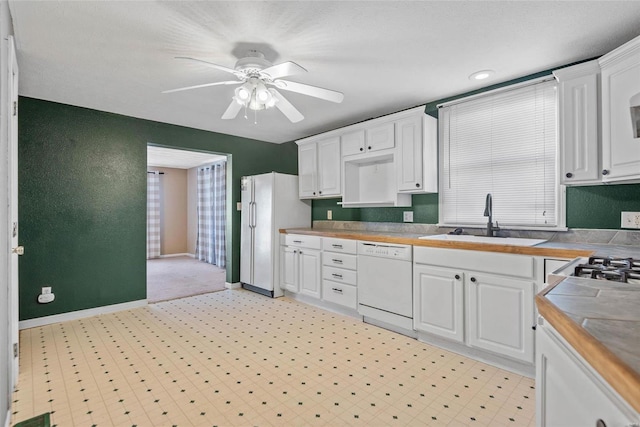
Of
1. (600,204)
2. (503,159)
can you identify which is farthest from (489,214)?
(600,204)

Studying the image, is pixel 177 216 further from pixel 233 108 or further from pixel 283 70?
pixel 283 70

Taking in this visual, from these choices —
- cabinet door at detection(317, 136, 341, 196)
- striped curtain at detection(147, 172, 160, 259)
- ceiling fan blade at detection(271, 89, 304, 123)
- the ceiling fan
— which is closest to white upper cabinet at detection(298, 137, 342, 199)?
cabinet door at detection(317, 136, 341, 196)

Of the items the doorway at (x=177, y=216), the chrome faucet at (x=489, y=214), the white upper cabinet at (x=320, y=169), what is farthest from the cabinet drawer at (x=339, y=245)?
the doorway at (x=177, y=216)

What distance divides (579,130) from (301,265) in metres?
2.92

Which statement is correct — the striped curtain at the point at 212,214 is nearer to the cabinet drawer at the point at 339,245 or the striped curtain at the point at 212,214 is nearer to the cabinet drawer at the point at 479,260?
the cabinet drawer at the point at 339,245

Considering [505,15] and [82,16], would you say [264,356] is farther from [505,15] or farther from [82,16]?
[505,15]

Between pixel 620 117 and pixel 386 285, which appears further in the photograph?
pixel 386 285

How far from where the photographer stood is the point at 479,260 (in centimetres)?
243

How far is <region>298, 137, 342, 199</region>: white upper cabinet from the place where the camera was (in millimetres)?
4074

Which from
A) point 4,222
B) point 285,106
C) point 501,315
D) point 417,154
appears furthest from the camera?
point 417,154

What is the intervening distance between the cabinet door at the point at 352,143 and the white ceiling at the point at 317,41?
63 cm

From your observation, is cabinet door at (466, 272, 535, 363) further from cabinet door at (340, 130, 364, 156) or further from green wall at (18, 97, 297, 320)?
green wall at (18, 97, 297, 320)

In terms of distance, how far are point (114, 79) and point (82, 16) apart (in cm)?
96

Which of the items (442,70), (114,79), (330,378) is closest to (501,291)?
(330,378)
